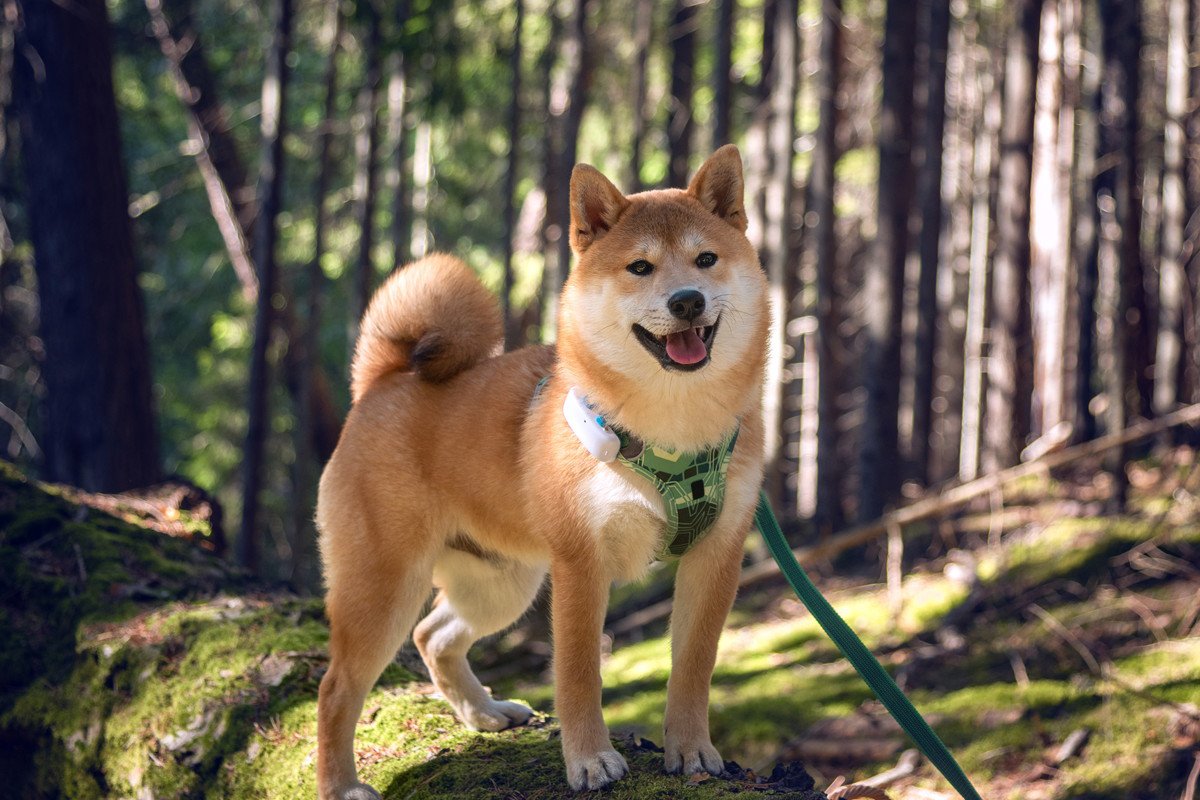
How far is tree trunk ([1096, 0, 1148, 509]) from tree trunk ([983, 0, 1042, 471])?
1.29m

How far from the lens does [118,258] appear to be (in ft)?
26.7

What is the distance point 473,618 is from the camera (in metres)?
3.99

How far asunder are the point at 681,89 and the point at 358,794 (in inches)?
521

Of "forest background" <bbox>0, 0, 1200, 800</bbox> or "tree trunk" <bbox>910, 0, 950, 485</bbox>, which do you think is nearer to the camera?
"forest background" <bbox>0, 0, 1200, 800</bbox>

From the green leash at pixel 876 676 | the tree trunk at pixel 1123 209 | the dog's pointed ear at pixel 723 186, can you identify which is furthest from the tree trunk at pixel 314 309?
the green leash at pixel 876 676

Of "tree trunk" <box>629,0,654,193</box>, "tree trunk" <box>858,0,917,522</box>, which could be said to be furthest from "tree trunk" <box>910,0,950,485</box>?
"tree trunk" <box>629,0,654,193</box>

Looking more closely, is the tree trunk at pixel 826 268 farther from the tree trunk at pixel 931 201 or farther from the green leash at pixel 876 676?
the green leash at pixel 876 676

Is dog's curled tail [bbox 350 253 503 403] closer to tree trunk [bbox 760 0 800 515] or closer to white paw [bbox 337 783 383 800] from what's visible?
white paw [bbox 337 783 383 800]

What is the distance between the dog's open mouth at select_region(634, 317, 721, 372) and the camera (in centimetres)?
319

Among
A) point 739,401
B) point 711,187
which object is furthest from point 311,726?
point 711,187

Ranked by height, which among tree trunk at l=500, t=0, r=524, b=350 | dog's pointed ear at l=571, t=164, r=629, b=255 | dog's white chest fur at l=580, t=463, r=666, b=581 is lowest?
dog's white chest fur at l=580, t=463, r=666, b=581

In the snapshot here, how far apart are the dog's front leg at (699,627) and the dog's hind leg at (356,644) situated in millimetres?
925

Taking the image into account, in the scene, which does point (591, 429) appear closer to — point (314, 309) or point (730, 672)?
point (730, 672)

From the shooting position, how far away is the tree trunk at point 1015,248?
492 inches
